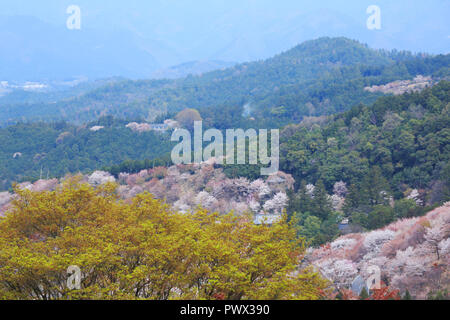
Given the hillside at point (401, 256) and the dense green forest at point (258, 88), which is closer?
the hillside at point (401, 256)

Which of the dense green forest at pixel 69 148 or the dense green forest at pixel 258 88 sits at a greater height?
the dense green forest at pixel 258 88

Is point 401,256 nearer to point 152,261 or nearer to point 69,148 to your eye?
point 152,261

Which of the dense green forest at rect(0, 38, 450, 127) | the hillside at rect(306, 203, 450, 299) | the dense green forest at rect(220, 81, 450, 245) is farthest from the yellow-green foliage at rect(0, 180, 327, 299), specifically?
the dense green forest at rect(0, 38, 450, 127)

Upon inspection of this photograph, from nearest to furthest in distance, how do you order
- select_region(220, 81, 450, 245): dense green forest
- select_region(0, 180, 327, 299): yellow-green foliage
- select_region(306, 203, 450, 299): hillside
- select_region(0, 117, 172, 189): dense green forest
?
select_region(0, 180, 327, 299): yellow-green foliage, select_region(306, 203, 450, 299): hillside, select_region(220, 81, 450, 245): dense green forest, select_region(0, 117, 172, 189): dense green forest

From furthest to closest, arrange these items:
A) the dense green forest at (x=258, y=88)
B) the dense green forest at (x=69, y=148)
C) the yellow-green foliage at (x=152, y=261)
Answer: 1. the dense green forest at (x=258, y=88)
2. the dense green forest at (x=69, y=148)
3. the yellow-green foliage at (x=152, y=261)

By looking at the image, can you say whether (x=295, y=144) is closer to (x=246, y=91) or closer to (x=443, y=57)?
(x=443, y=57)

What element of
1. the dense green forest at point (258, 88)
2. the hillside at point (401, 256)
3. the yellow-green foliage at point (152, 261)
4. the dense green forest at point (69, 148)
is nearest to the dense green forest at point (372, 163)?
the hillside at point (401, 256)

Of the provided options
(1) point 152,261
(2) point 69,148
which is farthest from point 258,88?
(1) point 152,261

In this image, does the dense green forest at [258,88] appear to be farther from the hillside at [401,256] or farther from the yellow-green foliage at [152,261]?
the yellow-green foliage at [152,261]

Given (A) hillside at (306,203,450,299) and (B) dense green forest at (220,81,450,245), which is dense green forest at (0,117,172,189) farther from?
(A) hillside at (306,203,450,299)
